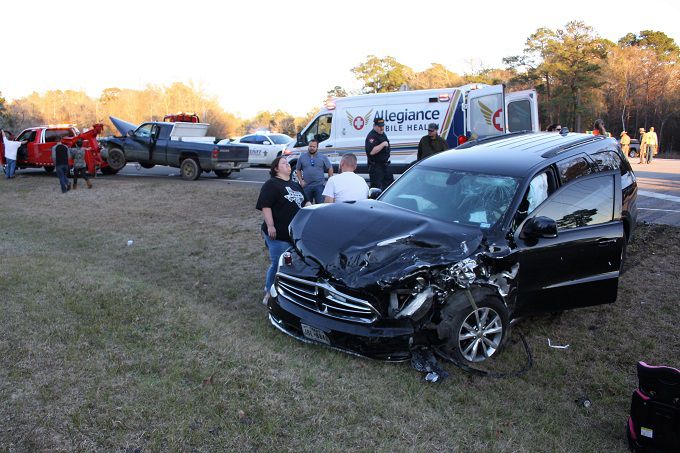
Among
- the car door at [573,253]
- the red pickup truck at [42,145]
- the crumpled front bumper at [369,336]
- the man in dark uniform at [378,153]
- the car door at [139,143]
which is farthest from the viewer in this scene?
the red pickup truck at [42,145]

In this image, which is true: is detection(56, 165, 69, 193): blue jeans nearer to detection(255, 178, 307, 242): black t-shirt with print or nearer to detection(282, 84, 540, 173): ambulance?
detection(282, 84, 540, 173): ambulance

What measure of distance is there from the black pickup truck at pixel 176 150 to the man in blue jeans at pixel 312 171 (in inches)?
336

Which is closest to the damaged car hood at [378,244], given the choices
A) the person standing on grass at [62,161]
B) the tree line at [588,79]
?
the person standing on grass at [62,161]

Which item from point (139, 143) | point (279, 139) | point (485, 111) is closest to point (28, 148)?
point (139, 143)

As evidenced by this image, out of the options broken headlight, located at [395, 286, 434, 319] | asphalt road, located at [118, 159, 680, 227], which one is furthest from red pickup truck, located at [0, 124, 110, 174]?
broken headlight, located at [395, 286, 434, 319]

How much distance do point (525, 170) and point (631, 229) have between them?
7.42 feet

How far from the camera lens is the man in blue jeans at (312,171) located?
378 inches

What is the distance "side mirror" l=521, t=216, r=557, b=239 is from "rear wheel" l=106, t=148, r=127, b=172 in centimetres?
1706

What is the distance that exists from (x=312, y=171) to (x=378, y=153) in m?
1.62

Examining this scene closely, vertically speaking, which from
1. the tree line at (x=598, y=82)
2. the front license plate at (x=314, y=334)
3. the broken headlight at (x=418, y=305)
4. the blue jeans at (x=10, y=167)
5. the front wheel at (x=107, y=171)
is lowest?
the front license plate at (x=314, y=334)

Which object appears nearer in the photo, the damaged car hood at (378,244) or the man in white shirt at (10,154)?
the damaged car hood at (378,244)

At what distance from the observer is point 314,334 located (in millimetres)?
4590

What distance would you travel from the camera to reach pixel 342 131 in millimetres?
15102

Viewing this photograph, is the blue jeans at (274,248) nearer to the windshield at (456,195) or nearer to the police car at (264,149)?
the windshield at (456,195)
